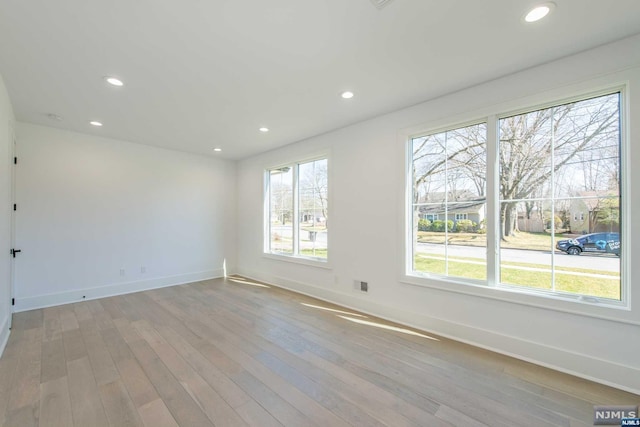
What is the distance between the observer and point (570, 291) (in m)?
2.39

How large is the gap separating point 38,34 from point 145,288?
412 cm

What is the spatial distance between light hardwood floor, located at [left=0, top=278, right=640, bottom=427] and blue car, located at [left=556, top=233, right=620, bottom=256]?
1067 millimetres

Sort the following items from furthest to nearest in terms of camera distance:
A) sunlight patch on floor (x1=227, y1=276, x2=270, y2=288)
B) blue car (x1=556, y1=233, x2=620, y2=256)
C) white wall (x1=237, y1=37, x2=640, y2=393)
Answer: sunlight patch on floor (x1=227, y1=276, x2=270, y2=288) → blue car (x1=556, y1=233, x2=620, y2=256) → white wall (x1=237, y1=37, x2=640, y2=393)

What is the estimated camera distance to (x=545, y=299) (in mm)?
2404

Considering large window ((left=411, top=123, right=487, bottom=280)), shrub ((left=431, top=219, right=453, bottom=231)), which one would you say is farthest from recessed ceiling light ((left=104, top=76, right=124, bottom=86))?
shrub ((left=431, top=219, right=453, bottom=231))

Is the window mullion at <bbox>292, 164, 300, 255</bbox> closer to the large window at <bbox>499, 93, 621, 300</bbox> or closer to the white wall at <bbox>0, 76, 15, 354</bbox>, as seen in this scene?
the large window at <bbox>499, 93, 621, 300</bbox>

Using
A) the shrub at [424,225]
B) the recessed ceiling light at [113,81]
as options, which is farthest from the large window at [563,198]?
the recessed ceiling light at [113,81]

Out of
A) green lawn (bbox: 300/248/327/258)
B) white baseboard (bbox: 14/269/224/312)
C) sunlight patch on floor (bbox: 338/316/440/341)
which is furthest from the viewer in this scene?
green lawn (bbox: 300/248/327/258)

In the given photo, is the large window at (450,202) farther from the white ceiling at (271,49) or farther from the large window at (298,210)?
the large window at (298,210)

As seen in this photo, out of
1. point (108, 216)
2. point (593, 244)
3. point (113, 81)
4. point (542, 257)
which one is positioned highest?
point (113, 81)

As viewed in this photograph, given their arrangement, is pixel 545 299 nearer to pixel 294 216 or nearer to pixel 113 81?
pixel 294 216

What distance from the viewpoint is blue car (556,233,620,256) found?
2.21m

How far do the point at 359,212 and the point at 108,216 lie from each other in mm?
4244

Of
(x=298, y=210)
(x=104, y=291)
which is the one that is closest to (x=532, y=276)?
(x=298, y=210)
